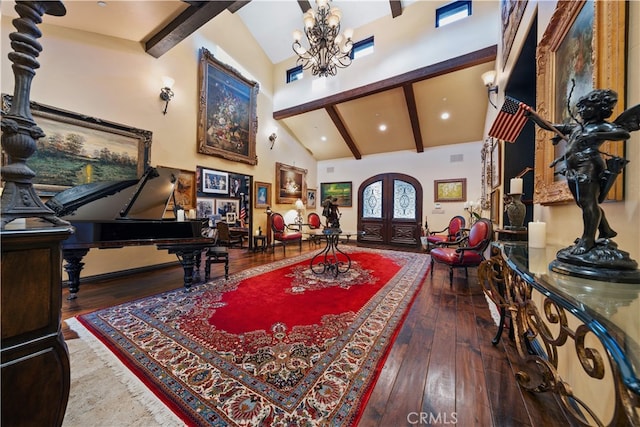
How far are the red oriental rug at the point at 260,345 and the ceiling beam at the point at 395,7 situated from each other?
608cm

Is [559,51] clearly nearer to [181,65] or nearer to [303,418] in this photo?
[303,418]

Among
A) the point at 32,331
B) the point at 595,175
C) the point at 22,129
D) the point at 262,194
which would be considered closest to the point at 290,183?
the point at 262,194

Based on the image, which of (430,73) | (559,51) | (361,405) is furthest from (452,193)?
(361,405)

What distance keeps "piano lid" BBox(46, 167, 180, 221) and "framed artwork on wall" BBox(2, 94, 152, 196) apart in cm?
44

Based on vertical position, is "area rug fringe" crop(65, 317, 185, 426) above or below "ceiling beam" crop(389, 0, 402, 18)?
below

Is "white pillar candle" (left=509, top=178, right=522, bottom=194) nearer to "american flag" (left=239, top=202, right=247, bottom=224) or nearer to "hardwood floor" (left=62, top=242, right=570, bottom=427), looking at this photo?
"hardwood floor" (left=62, top=242, right=570, bottom=427)

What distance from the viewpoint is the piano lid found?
107 inches

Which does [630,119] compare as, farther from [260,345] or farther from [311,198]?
[311,198]

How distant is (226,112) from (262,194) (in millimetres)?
2244

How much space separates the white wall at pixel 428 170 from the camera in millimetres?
6145

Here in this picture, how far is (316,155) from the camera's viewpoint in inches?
330

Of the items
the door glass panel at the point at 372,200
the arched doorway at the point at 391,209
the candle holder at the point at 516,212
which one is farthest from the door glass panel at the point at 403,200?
the candle holder at the point at 516,212

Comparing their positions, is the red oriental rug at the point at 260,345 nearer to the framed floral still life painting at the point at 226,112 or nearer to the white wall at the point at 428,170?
the framed floral still life painting at the point at 226,112

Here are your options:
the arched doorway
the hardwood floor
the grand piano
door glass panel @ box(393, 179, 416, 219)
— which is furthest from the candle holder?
door glass panel @ box(393, 179, 416, 219)
